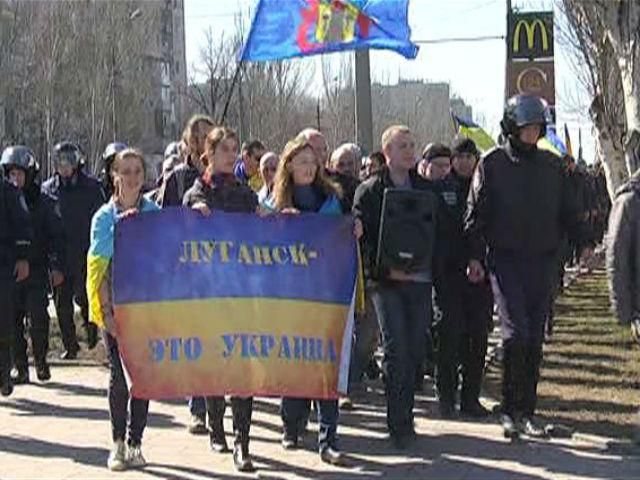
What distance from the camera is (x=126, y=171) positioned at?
7.62 m

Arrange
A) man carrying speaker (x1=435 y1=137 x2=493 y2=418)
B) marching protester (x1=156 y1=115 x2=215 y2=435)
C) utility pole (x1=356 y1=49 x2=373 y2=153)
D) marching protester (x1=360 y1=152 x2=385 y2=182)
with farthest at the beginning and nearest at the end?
utility pole (x1=356 y1=49 x2=373 y2=153) → marching protester (x1=360 y1=152 x2=385 y2=182) → man carrying speaker (x1=435 y1=137 x2=493 y2=418) → marching protester (x1=156 y1=115 x2=215 y2=435)

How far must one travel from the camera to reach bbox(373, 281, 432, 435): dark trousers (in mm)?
8133

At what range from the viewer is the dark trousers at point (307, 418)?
7.79m

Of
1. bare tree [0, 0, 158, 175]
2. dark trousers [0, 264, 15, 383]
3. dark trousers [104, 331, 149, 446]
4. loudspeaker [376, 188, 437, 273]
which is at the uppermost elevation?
bare tree [0, 0, 158, 175]

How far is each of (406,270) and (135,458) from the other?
7.11 ft

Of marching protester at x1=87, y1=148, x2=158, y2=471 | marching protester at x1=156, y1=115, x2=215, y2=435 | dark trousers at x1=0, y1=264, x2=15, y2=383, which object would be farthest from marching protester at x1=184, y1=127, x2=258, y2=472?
dark trousers at x1=0, y1=264, x2=15, y2=383

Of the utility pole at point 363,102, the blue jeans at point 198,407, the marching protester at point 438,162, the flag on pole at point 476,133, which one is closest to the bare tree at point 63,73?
the flag on pole at point 476,133

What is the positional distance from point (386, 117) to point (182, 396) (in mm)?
75390

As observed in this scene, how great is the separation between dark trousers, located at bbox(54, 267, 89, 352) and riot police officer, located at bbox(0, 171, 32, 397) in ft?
7.41

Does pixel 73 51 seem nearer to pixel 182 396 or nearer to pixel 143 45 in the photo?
pixel 143 45

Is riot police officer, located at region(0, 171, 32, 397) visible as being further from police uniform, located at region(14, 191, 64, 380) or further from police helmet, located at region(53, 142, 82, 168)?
police helmet, located at region(53, 142, 82, 168)

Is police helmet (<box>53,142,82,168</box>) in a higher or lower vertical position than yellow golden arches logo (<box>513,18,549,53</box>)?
lower

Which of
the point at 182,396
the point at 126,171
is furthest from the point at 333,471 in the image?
the point at 126,171

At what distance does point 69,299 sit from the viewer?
12.3 meters
